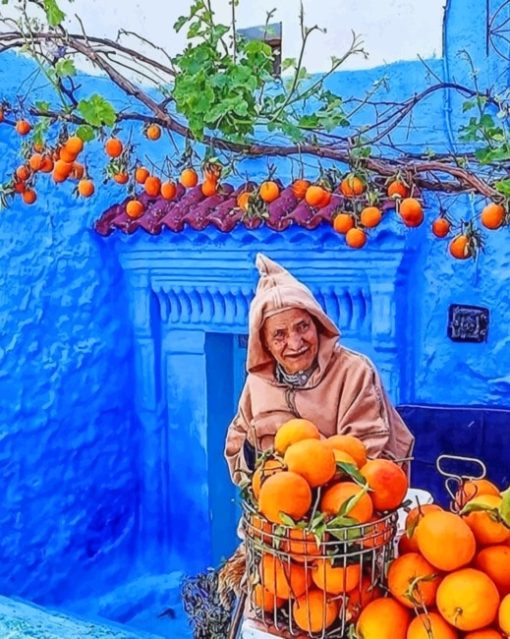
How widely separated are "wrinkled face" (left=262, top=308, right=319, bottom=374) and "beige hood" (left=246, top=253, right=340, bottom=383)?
0.02 m

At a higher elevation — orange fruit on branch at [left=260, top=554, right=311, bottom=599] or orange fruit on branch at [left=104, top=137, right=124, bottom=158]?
orange fruit on branch at [left=104, top=137, right=124, bottom=158]

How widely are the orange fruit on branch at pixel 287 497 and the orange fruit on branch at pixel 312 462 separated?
0.02 m

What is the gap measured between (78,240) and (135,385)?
0.93 m

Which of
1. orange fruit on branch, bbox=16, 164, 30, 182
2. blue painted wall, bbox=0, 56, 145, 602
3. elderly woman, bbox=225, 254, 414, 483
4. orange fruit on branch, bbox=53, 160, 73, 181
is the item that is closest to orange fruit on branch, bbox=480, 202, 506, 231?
elderly woman, bbox=225, 254, 414, 483

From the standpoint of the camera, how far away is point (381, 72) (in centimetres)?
364

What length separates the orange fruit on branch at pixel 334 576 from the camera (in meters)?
1.24

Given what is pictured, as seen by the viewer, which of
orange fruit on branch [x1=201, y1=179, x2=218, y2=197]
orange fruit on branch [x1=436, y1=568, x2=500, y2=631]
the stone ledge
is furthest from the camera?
orange fruit on branch [x1=201, y1=179, x2=218, y2=197]

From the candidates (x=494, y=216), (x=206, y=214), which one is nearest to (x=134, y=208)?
(x=206, y=214)

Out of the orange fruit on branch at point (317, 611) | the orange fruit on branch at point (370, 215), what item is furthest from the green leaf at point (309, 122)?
the orange fruit on branch at point (317, 611)

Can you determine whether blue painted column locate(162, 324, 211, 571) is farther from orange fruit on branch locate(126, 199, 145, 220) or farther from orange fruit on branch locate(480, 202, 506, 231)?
orange fruit on branch locate(480, 202, 506, 231)

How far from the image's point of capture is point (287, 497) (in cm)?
124

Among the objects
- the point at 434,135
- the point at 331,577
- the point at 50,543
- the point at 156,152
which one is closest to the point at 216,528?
the point at 50,543

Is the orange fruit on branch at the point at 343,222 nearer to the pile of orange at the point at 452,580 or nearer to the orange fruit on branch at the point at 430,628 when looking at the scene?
the pile of orange at the point at 452,580

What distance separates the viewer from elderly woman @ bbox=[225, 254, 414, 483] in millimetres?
1945
